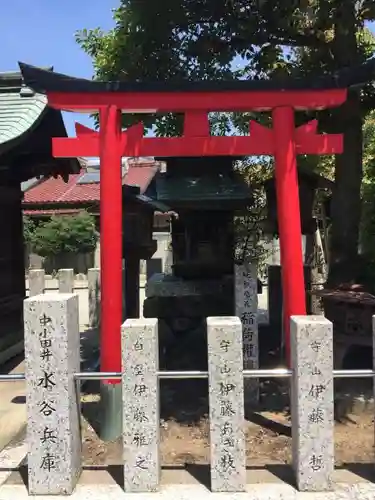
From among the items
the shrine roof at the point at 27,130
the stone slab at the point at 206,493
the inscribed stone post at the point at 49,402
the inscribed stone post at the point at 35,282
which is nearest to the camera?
the stone slab at the point at 206,493

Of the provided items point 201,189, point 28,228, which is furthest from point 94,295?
point 28,228

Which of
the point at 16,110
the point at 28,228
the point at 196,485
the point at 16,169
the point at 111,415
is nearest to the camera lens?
the point at 196,485

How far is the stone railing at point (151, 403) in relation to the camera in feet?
11.3

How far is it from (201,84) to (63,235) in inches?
693

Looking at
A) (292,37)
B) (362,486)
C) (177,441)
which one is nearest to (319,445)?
(362,486)

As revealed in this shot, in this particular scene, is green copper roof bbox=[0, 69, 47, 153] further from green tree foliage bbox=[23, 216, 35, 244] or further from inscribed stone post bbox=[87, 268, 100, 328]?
green tree foliage bbox=[23, 216, 35, 244]

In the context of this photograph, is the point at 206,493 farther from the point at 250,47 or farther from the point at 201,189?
the point at 250,47

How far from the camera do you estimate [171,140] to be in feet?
16.8

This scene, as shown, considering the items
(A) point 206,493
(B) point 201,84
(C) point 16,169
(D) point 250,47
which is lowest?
(A) point 206,493

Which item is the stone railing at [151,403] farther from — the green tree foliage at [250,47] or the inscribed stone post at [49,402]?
the green tree foliage at [250,47]

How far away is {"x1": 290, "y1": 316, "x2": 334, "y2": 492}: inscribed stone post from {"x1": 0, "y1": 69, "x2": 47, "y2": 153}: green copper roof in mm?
4285

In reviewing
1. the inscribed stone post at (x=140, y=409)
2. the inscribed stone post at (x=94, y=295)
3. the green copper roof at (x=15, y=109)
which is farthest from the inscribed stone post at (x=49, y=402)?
the inscribed stone post at (x=94, y=295)

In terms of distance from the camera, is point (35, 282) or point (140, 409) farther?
point (35, 282)

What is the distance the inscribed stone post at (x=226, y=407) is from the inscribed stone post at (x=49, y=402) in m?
1.00
